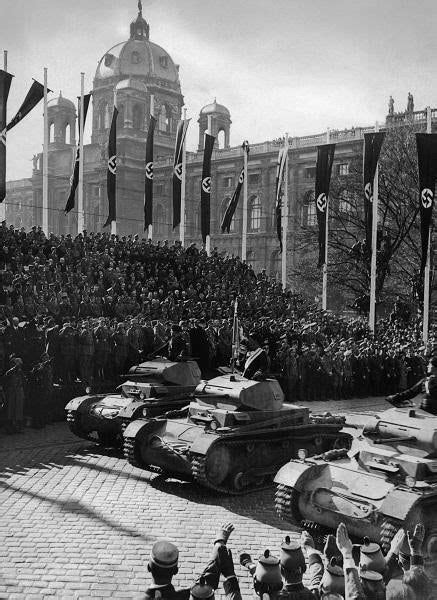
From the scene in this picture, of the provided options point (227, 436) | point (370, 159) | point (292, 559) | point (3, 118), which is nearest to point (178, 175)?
point (370, 159)

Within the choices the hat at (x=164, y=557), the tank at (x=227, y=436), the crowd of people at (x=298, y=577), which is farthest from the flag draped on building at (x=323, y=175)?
the hat at (x=164, y=557)

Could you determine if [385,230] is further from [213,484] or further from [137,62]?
[137,62]

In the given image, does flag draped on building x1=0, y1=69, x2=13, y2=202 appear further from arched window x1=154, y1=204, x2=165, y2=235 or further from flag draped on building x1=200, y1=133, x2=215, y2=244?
arched window x1=154, y1=204, x2=165, y2=235

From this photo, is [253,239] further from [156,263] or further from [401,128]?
[156,263]

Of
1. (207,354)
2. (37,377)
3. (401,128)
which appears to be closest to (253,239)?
(401,128)

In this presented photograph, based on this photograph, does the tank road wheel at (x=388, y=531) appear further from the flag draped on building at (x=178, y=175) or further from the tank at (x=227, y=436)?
the flag draped on building at (x=178, y=175)

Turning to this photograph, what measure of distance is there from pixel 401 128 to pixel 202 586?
1512 inches

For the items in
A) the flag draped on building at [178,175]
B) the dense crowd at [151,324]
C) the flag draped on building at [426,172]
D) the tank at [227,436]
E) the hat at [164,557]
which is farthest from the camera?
the flag draped on building at [178,175]

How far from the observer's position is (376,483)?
8.54m

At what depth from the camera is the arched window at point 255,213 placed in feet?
222

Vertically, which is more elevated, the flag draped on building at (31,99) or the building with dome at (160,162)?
the building with dome at (160,162)

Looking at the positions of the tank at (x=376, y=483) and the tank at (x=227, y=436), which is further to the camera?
the tank at (x=227, y=436)

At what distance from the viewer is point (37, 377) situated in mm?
14945

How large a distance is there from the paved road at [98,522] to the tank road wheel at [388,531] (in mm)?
1485
